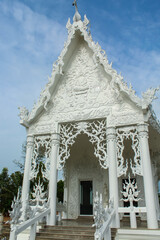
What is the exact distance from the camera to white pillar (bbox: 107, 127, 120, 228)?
701cm

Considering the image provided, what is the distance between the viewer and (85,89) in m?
9.01

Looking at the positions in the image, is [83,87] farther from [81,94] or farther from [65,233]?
[65,233]

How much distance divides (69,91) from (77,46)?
6.97ft

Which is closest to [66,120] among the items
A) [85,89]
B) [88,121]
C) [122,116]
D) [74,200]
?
[88,121]

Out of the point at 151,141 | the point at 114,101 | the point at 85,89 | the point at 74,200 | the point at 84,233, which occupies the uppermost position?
the point at 85,89

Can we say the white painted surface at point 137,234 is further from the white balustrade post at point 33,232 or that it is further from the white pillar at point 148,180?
the white balustrade post at point 33,232

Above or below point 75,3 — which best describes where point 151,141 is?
below

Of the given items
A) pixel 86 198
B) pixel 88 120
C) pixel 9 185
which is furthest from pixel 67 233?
pixel 9 185

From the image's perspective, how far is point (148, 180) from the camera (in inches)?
272

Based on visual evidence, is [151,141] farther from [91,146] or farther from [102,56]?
[102,56]

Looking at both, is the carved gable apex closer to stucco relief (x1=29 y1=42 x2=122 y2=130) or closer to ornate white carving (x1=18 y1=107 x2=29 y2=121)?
stucco relief (x1=29 y1=42 x2=122 y2=130)

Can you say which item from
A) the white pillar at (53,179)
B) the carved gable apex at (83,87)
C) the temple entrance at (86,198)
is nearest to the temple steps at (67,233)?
the white pillar at (53,179)

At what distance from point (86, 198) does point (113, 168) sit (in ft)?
15.0

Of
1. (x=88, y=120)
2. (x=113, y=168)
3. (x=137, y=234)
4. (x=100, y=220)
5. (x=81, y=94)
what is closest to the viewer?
(x=100, y=220)
